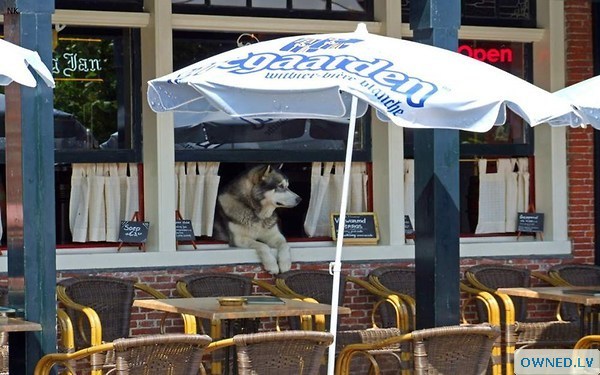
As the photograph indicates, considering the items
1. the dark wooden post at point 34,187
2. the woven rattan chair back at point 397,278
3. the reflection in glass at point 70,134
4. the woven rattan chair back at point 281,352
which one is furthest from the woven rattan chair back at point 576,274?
the dark wooden post at point 34,187

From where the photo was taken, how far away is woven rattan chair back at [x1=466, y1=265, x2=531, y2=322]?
1116 cm

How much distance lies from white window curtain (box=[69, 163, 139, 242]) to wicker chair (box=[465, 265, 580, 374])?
2.88 meters

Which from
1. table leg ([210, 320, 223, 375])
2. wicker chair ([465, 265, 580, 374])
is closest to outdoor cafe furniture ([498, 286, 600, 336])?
wicker chair ([465, 265, 580, 374])

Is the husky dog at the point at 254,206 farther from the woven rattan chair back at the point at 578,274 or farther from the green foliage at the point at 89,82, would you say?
the woven rattan chair back at the point at 578,274

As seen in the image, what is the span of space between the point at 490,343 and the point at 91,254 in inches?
157

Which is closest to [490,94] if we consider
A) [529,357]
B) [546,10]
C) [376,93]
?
[376,93]

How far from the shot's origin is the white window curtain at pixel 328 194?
11.4 meters

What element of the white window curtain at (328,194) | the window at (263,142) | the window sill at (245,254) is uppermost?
the window at (263,142)

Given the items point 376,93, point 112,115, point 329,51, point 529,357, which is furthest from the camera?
point 112,115

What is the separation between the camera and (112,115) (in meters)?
10.8

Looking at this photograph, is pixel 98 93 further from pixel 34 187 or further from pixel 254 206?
pixel 34 187

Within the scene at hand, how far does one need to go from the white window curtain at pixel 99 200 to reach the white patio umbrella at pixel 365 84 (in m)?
3.11

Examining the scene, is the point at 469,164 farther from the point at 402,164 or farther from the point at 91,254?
the point at 91,254

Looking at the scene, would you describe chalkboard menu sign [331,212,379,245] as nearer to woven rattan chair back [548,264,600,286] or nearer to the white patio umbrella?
woven rattan chair back [548,264,600,286]
